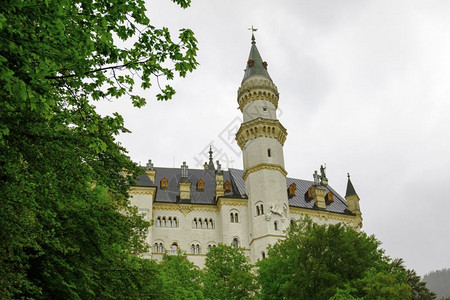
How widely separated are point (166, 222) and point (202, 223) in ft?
13.5

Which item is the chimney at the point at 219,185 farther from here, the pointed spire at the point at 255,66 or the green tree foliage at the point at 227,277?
the pointed spire at the point at 255,66

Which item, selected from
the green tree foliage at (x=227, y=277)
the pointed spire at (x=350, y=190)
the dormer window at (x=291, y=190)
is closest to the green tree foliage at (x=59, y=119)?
the green tree foliage at (x=227, y=277)

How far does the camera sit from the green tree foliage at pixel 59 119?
7.46 metres

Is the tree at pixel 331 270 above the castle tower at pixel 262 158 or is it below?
below

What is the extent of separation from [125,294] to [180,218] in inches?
1492

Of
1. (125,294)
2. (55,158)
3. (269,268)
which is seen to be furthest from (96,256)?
(269,268)

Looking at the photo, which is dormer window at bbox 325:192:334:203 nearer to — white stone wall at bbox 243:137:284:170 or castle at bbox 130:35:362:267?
castle at bbox 130:35:362:267

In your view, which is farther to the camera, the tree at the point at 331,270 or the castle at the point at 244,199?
the castle at the point at 244,199

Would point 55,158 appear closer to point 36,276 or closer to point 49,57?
point 49,57

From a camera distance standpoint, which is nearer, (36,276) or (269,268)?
(36,276)

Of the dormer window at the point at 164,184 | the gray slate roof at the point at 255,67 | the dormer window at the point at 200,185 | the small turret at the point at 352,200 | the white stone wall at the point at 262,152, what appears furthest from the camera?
the small turret at the point at 352,200

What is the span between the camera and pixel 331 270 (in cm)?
2978

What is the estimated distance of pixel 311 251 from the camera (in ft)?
102

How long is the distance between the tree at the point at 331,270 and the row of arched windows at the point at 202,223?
58.4ft
